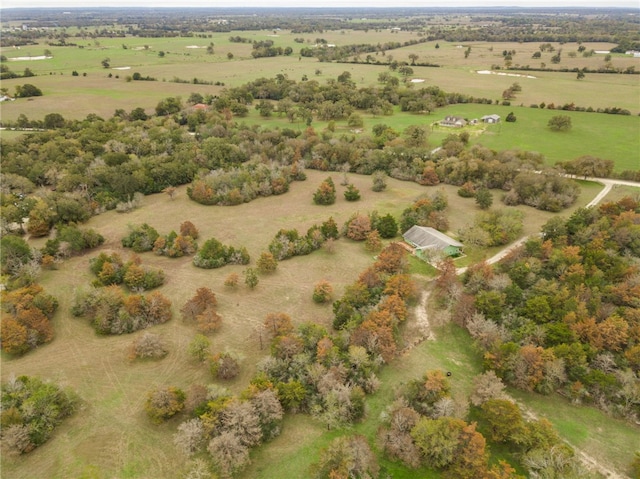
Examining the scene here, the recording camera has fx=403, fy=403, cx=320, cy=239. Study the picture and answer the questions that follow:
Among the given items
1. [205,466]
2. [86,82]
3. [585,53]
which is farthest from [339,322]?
[585,53]

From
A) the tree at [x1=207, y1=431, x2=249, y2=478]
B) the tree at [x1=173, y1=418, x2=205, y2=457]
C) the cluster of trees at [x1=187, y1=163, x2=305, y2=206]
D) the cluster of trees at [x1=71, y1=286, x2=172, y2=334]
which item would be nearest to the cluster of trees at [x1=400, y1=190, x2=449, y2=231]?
the cluster of trees at [x1=187, y1=163, x2=305, y2=206]

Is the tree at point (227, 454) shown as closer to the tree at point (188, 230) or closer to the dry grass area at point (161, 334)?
the dry grass area at point (161, 334)

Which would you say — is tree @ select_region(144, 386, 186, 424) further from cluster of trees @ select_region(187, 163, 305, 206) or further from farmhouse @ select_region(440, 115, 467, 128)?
farmhouse @ select_region(440, 115, 467, 128)

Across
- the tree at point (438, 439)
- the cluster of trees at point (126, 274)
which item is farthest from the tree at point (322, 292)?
the cluster of trees at point (126, 274)

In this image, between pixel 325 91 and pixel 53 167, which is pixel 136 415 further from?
pixel 325 91

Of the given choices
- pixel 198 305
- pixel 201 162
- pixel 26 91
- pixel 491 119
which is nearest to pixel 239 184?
pixel 201 162
